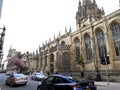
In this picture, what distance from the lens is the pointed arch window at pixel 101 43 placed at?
30169 mm

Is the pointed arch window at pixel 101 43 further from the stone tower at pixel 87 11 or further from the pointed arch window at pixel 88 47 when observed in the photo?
the stone tower at pixel 87 11

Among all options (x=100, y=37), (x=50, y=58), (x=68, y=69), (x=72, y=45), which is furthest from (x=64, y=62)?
(x=100, y=37)

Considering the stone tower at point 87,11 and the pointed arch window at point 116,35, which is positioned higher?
the stone tower at point 87,11

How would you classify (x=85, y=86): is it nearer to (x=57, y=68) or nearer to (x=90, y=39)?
(x=90, y=39)

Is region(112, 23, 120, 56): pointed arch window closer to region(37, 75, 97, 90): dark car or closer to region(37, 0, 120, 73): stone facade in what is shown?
region(37, 0, 120, 73): stone facade

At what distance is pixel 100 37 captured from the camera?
102ft

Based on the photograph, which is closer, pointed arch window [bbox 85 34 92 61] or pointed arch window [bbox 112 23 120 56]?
pointed arch window [bbox 112 23 120 56]

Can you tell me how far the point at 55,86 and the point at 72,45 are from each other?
32.5 meters

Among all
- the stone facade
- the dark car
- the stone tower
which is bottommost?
the dark car

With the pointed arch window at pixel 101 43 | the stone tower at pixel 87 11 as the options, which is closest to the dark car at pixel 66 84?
the pointed arch window at pixel 101 43

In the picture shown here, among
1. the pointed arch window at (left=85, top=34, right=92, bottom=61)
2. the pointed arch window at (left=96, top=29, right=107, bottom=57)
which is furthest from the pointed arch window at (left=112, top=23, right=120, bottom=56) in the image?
the pointed arch window at (left=85, top=34, right=92, bottom=61)

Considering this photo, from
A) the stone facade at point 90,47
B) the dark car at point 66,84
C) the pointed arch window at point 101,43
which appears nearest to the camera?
the dark car at point 66,84

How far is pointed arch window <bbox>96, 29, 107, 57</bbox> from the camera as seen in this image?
3017 cm

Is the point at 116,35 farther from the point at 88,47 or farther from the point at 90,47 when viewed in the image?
the point at 88,47
